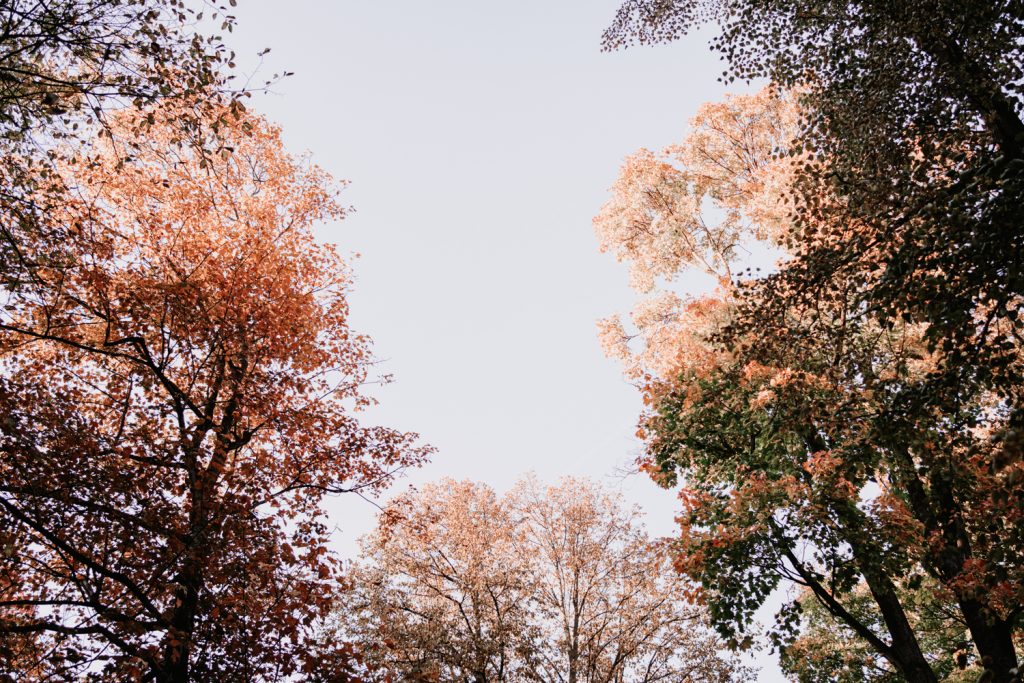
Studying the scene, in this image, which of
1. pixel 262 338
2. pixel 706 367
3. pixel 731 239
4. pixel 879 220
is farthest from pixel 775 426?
pixel 262 338

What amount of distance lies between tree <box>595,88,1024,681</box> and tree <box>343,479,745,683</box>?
5.99 metres

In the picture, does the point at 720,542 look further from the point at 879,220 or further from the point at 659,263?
the point at 659,263

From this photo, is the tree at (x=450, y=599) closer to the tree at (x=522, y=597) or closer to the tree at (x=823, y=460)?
the tree at (x=522, y=597)

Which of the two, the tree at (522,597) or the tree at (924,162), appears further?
the tree at (522,597)

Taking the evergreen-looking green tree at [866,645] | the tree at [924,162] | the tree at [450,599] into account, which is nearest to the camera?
the tree at [924,162]

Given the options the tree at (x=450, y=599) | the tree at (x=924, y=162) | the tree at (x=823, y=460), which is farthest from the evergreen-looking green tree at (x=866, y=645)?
the tree at (x=924, y=162)

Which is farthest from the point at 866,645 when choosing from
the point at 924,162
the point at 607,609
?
the point at 924,162

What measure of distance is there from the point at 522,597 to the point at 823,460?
1086 centimetres

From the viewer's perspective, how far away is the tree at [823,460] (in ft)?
24.0

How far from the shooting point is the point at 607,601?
19.5 metres

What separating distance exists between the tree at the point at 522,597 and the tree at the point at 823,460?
5.99 meters

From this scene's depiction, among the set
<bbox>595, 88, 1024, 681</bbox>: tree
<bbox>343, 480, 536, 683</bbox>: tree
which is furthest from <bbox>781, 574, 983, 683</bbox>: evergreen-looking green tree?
<bbox>343, 480, 536, 683</bbox>: tree

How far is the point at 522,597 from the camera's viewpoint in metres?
18.3

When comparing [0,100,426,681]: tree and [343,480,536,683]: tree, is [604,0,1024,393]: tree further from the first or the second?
[343,480,536,683]: tree
